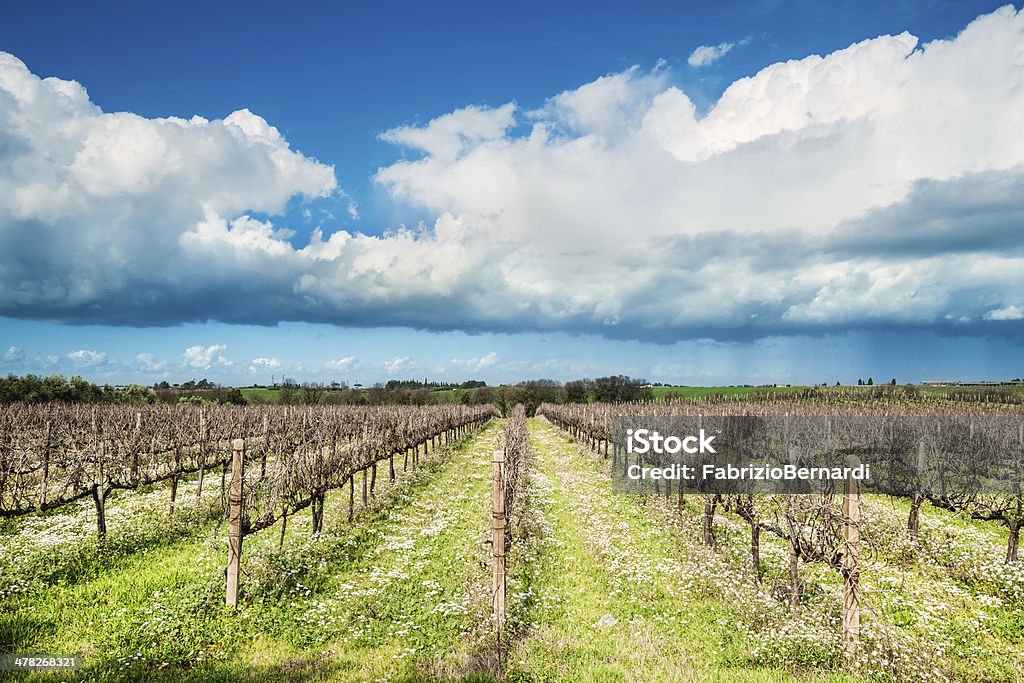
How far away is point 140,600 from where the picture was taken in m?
9.91

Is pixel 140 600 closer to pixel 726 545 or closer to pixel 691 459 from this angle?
pixel 726 545

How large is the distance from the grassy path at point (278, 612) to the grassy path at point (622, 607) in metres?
0.97

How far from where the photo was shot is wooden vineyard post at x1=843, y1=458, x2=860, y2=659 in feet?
27.5

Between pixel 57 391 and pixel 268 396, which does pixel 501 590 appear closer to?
pixel 57 391

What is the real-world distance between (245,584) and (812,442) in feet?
87.9

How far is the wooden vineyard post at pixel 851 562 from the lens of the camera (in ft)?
27.5

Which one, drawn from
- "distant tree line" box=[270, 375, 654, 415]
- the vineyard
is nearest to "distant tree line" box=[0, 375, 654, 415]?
"distant tree line" box=[270, 375, 654, 415]

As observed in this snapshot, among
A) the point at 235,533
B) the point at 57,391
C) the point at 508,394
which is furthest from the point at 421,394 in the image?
the point at 235,533

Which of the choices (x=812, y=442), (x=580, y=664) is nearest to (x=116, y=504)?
(x=580, y=664)

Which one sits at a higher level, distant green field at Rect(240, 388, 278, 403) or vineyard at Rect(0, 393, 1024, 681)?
vineyard at Rect(0, 393, 1024, 681)

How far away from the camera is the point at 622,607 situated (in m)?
10.1

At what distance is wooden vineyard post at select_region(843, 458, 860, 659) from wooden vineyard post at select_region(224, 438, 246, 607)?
10.5 m

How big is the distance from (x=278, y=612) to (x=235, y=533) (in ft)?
5.77

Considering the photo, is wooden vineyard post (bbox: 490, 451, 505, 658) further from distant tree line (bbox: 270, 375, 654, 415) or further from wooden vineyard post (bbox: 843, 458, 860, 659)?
distant tree line (bbox: 270, 375, 654, 415)
